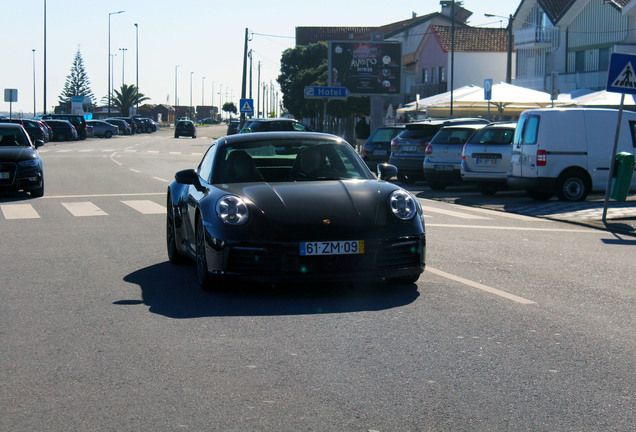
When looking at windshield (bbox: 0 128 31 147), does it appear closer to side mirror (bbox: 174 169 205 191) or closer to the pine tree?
side mirror (bbox: 174 169 205 191)

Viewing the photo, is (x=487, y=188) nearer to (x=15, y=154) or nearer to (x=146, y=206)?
(x=146, y=206)

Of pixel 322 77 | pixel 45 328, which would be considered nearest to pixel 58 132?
pixel 322 77

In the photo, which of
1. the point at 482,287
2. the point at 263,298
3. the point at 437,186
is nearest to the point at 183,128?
the point at 437,186

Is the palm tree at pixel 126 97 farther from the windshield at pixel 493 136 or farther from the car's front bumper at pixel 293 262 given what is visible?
the car's front bumper at pixel 293 262

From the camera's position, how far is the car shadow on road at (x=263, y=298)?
702cm

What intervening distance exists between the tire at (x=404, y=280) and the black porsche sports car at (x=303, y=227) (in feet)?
0.04

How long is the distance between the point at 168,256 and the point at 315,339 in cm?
442

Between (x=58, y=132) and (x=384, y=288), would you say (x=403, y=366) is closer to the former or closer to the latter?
(x=384, y=288)

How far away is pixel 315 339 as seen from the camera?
6035 millimetres

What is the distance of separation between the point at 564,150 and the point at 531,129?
29.2 inches

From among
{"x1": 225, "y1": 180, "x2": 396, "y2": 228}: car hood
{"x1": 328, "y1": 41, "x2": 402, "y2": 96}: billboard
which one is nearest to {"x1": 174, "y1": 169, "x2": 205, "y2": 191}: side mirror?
{"x1": 225, "y1": 180, "x2": 396, "y2": 228}: car hood

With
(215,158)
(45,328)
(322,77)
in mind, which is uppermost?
(322,77)

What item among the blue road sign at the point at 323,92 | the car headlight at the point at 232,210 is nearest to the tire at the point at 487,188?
the car headlight at the point at 232,210

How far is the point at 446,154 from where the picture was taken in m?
22.0
